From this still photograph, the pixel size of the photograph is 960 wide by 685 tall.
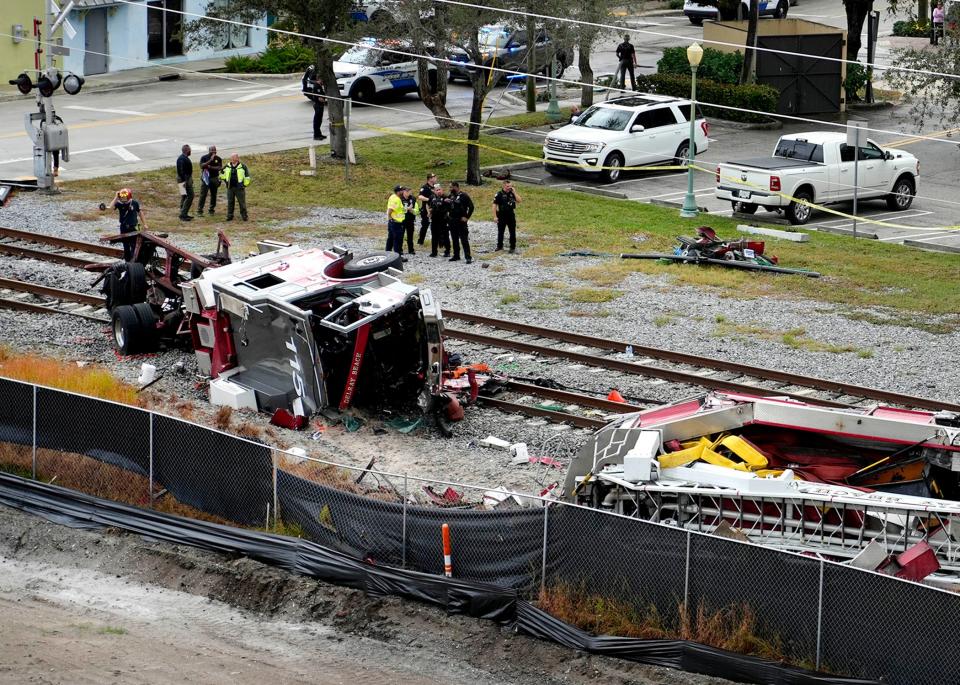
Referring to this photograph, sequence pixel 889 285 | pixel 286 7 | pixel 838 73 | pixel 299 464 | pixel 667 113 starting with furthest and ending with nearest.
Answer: pixel 838 73 → pixel 667 113 → pixel 286 7 → pixel 889 285 → pixel 299 464

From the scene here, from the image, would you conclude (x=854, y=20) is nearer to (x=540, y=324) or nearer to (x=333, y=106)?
(x=333, y=106)

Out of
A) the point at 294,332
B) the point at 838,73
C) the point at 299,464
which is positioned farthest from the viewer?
the point at 838,73

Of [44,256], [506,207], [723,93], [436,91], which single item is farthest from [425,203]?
[723,93]

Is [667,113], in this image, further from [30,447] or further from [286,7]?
[30,447]

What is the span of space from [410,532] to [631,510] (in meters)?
2.00

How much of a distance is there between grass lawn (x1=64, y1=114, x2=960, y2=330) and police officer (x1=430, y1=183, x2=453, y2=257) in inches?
63.3

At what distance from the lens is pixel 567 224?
28.8m

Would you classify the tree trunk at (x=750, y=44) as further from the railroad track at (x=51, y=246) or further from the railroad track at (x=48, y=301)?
the railroad track at (x=48, y=301)

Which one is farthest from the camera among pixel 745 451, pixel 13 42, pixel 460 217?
pixel 13 42

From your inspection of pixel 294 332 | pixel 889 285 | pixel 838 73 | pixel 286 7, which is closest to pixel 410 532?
pixel 294 332

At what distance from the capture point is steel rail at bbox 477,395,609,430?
56.1ft

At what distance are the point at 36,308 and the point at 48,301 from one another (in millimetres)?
576

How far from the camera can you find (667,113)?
112ft

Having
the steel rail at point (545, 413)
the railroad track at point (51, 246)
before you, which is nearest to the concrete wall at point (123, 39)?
the railroad track at point (51, 246)
